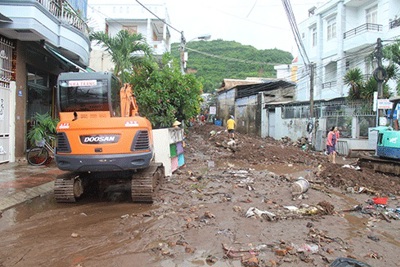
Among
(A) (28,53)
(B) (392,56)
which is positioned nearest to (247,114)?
(B) (392,56)

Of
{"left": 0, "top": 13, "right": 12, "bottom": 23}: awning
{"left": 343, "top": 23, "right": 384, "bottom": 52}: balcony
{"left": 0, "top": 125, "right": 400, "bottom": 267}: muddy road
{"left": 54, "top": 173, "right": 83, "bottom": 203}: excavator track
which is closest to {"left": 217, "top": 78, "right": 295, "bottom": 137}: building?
{"left": 343, "top": 23, "right": 384, "bottom": 52}: balcony

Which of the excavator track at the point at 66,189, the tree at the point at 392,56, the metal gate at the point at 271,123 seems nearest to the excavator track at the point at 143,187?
the excavator track at the point at 66,189

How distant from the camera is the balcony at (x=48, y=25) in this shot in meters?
9.73

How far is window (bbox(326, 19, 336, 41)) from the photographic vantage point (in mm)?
26827

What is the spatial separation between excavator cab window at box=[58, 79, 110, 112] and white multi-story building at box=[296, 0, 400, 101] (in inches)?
703

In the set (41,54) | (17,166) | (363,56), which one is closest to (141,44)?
(41,54)

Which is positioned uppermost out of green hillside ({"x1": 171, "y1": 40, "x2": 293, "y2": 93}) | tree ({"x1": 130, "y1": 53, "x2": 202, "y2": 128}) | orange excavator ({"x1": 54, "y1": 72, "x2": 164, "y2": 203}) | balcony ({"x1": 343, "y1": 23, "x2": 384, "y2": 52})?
green hillside ({"x1": 171, "y1": 40, "x2": 293, "y2": 93})

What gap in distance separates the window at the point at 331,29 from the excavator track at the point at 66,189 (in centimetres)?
2595

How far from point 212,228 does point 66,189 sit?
3232mm

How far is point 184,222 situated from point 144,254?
142 centimetres

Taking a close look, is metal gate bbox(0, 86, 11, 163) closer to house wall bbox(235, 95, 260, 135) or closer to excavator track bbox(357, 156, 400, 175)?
excavator track bbox(357, 156, 400, 175)

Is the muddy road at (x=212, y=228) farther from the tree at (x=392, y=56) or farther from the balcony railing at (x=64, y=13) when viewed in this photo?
the tree at (x=392, y=56)

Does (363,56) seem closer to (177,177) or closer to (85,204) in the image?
(177,177)

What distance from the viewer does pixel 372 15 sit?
23.9 metres
